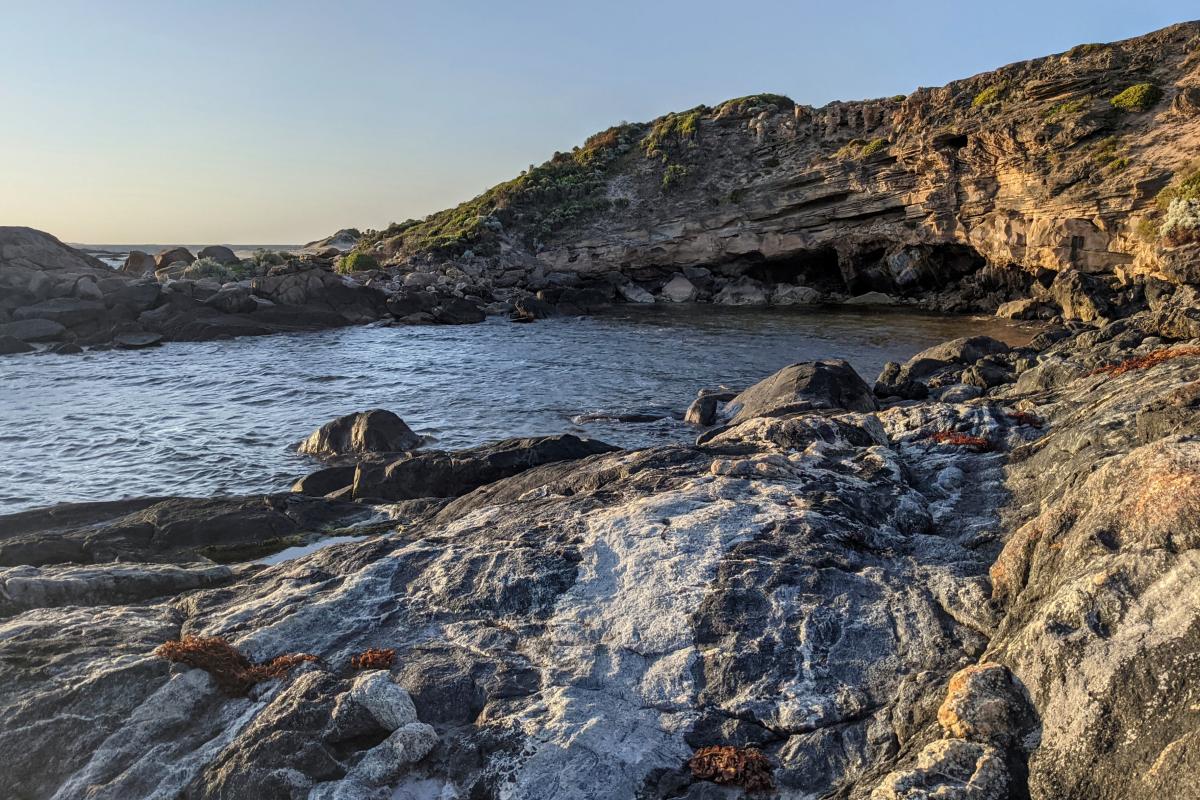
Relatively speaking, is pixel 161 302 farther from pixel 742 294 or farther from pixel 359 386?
pixel 742 294

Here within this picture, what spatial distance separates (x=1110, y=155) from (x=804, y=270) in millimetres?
23230

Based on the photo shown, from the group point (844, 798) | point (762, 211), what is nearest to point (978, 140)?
point (762, 211)

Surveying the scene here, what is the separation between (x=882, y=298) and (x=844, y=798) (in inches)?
1998

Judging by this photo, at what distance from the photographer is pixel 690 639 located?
748 centimetres

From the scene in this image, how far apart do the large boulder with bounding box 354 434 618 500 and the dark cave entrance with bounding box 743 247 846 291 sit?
142 ft

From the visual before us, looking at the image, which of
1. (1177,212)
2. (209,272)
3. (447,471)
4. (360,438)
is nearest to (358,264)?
(209,272)

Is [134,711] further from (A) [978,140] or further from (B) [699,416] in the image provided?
(A) [978,140]

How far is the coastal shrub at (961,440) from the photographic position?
1188 centimetres

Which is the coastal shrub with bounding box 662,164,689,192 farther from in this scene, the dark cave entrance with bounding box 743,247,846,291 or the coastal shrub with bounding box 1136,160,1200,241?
the coastal shrub with bounding box 1136,160,1200,241

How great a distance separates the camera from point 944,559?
8641mm

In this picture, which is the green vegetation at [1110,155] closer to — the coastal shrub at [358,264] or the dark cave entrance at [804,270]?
the dark cave entrance at [804,270]

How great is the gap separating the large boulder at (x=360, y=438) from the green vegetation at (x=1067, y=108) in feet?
126

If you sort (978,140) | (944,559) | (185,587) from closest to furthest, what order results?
(944,559)
(185,587)
(978,140)

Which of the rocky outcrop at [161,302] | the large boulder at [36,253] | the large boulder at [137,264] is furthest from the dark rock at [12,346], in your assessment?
the large boulder at [137,264]
